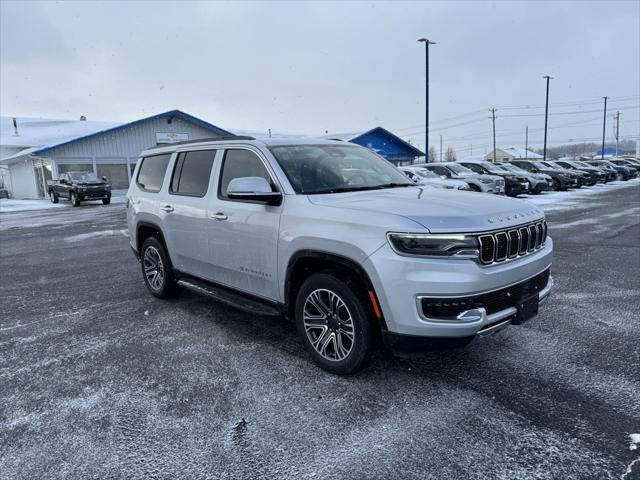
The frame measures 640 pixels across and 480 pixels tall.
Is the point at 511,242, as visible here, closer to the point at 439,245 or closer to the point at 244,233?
the point at 439,245

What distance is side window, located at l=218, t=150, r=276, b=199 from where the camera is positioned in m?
4.29

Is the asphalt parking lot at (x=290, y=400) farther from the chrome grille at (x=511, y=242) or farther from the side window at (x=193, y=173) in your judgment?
the side window at (x=193, y=173)

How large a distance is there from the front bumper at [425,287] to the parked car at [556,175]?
84.9ft

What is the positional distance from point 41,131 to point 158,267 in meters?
47.0

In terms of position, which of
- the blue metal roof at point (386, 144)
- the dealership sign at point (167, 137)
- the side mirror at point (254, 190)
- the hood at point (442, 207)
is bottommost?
the hood at point (442, 207)

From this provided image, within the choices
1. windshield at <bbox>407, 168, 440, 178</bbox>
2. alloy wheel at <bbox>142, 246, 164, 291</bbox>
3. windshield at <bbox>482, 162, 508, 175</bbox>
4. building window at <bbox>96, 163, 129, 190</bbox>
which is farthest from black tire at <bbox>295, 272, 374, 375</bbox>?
building window at <bbox>96, 163, 129, 190</bbox>

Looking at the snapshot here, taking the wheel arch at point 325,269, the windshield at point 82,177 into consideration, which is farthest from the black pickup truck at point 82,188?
the wheel arch at point 325,269

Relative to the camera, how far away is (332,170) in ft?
14.3

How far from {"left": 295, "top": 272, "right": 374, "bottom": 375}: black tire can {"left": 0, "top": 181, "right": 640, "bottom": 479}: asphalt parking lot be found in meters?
0.16

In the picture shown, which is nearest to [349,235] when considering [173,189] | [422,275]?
[422,275]

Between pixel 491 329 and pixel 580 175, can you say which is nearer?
pixel 491 329

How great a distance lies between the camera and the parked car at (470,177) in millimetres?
18500

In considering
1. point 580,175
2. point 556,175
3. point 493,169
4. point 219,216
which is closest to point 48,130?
point 493,169

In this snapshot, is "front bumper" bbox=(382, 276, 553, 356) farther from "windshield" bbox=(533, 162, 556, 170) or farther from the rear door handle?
"windshield" bbox=(533, 162, 556, 170)
